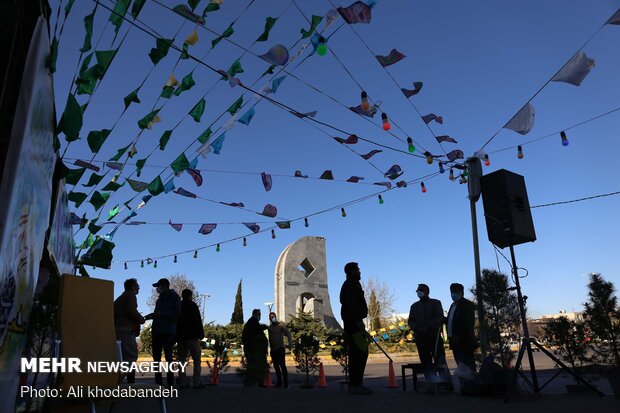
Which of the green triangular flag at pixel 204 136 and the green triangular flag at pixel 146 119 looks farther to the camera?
the green triangular flag at pixel 204 136

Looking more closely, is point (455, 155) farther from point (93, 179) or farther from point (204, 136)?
point (93, 179)

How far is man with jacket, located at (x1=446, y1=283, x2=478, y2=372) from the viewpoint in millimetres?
7031

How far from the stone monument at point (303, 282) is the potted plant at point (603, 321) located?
21500mm

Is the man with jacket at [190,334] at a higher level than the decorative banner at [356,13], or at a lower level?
lower

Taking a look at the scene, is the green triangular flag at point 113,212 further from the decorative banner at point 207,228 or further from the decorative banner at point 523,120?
the decorative banner at point 523,120

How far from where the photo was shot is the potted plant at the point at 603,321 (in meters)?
6.47

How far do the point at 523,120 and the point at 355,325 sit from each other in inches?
175

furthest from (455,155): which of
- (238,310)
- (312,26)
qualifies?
(238,310)

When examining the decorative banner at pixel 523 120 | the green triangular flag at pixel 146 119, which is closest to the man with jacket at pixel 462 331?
the decorative banner at pixel 523 120

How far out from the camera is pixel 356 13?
5594 mm

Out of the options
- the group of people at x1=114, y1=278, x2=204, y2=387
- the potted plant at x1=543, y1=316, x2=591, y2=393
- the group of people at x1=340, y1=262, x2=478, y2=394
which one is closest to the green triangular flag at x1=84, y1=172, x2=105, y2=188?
the group of people at x1=114, y1=278, x2=204, y2=387

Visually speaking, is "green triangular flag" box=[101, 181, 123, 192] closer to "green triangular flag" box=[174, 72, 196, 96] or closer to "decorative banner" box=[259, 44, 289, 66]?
"green triangular flag" box=[174, 72, 196, 96]

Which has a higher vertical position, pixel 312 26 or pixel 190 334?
pixel 312 26

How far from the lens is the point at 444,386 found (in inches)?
270
